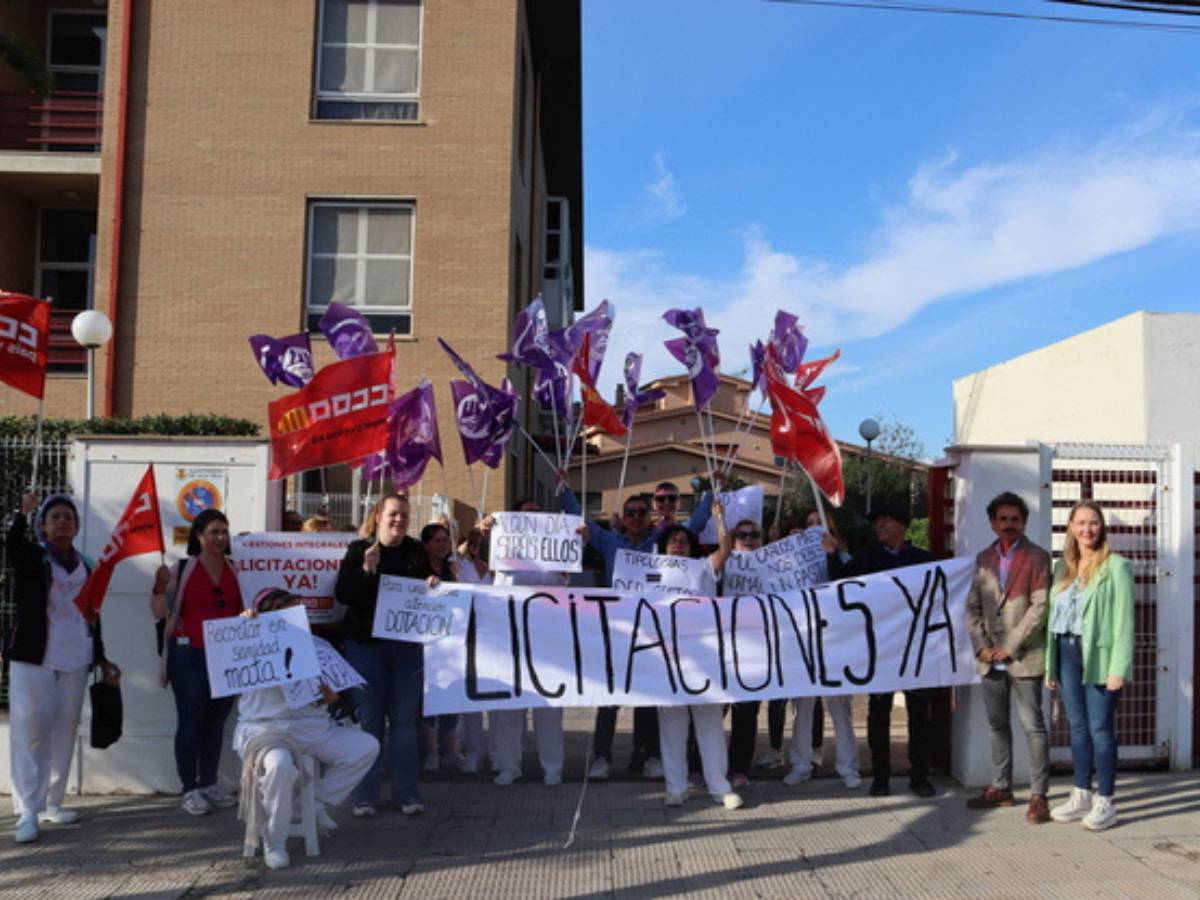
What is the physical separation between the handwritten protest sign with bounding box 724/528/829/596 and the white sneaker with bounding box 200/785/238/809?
342cm

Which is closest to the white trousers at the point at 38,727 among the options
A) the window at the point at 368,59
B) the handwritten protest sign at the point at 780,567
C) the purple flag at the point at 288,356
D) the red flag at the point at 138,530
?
the red flag at the point at 138,530

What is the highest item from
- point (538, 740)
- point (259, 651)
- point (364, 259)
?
point (364, 259)

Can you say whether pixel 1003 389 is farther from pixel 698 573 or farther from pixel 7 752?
pixel 7 752

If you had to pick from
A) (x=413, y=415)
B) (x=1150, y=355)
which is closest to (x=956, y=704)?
(x=413, y=415)

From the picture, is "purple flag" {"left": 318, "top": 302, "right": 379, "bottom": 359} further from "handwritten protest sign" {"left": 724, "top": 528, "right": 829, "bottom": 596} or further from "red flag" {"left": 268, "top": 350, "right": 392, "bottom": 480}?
"handwritten protest sign" {"left": 724, "top": 528, "right": 829, "bottom": 596}

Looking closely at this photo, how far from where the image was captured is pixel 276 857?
18.4 ft

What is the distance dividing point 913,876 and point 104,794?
504cm

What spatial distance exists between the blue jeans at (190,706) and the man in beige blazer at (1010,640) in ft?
15.5

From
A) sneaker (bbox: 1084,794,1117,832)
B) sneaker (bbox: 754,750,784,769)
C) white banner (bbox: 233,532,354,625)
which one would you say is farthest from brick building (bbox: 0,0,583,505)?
sneaker (bbox: 1084,794,1117,832)

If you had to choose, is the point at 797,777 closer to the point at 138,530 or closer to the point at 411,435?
the point at 411,435

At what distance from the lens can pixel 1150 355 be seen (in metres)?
11.1

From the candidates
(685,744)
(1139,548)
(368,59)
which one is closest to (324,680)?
(685,744)

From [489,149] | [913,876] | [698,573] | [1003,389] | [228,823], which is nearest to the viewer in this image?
[913,876]

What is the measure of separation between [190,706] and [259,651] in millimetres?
1109
